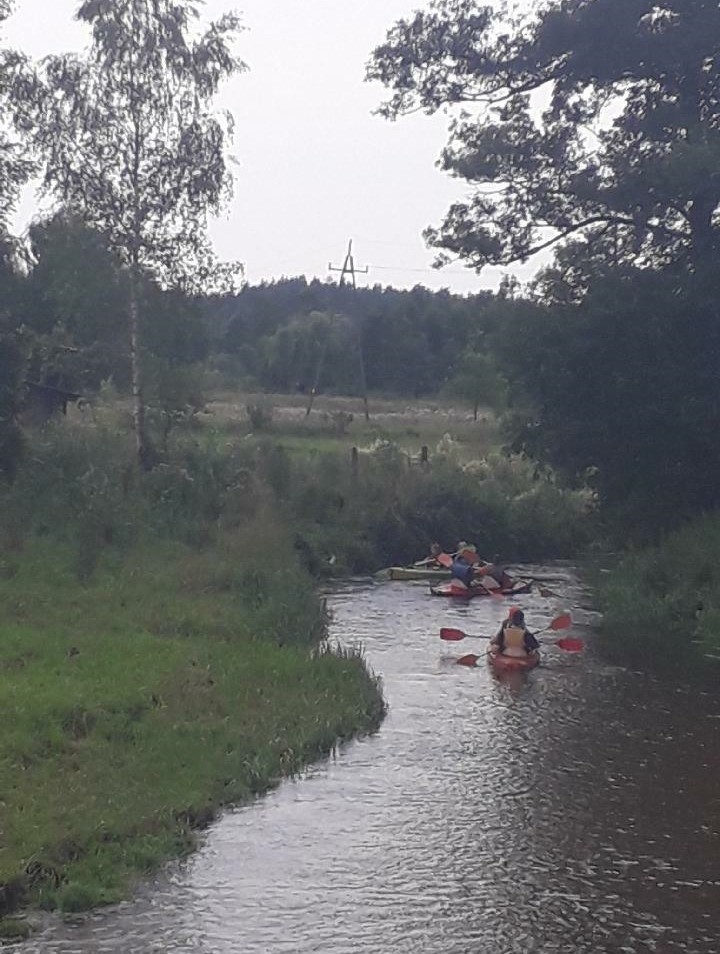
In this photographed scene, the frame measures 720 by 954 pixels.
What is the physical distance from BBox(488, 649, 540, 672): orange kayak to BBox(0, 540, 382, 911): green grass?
226 centimetres

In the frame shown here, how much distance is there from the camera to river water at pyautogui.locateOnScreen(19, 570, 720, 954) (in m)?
7.79

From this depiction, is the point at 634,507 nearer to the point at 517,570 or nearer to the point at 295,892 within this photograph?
the point at 517,570

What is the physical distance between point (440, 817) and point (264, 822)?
1.37 m

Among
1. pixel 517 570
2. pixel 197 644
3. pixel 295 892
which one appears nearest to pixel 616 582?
pixel 517 570

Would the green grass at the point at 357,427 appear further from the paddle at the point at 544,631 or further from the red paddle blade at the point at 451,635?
the red paddle blade at the point at 451,635

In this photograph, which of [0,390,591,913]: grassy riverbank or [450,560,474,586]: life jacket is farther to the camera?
[450,560,474,586]: life jacket

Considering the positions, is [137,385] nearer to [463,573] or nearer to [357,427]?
[463,573]

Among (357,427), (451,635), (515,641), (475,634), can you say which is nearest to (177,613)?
(451,635)

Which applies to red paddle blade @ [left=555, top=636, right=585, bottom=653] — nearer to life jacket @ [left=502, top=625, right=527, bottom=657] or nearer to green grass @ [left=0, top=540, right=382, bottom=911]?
life jacket @ [left=502, top=625, right=527, bottom=657]

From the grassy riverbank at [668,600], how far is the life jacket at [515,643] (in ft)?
5.00

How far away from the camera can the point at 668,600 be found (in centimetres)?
1880

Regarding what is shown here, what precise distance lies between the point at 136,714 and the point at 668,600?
1006 centimetres

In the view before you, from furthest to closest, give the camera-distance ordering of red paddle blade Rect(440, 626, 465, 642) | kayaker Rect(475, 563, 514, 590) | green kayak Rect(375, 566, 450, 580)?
green kayak Rect(375, 566, 450, 580) < kayaker Rect(475, 563, 514, 590) < red paddle blade Rect(440, 626, 465, 642)

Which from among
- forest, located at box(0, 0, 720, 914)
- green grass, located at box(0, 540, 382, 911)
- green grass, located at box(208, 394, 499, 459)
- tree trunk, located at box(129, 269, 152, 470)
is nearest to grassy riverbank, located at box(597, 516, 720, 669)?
forest, located at box(0, 0, 720, 914)
